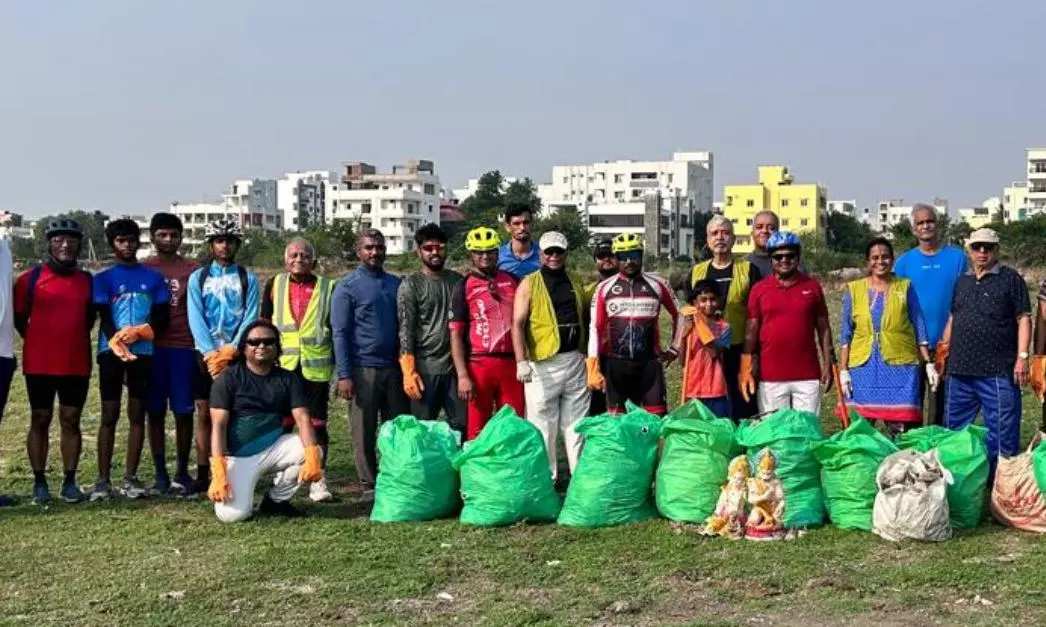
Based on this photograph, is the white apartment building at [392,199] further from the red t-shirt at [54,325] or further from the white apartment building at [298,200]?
the red t-shirt at [54,325]

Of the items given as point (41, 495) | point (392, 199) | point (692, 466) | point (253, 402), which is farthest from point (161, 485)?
point (392, 199)

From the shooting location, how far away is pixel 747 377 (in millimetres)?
7156

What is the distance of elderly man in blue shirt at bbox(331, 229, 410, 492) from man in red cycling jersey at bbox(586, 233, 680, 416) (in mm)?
1315

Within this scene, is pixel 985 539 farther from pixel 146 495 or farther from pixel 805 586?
pixel 146 495

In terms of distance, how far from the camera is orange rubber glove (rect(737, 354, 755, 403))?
7.14 m

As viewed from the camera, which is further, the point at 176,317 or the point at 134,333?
the point at 176,317

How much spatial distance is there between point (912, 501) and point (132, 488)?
474 centimetres

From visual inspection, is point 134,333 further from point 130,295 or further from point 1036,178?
point 1036,178

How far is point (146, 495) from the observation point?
7379mm

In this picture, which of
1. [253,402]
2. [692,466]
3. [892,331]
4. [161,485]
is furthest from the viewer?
[161,485]

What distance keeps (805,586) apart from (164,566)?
10.1 feet

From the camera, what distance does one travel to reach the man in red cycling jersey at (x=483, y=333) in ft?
23.4

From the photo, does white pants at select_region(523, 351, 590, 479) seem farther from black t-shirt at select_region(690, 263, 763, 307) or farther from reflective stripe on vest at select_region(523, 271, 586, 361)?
black t-shirt at select_region(690, 263, 763, 307)

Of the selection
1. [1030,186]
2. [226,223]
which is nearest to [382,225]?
[1030,186]
